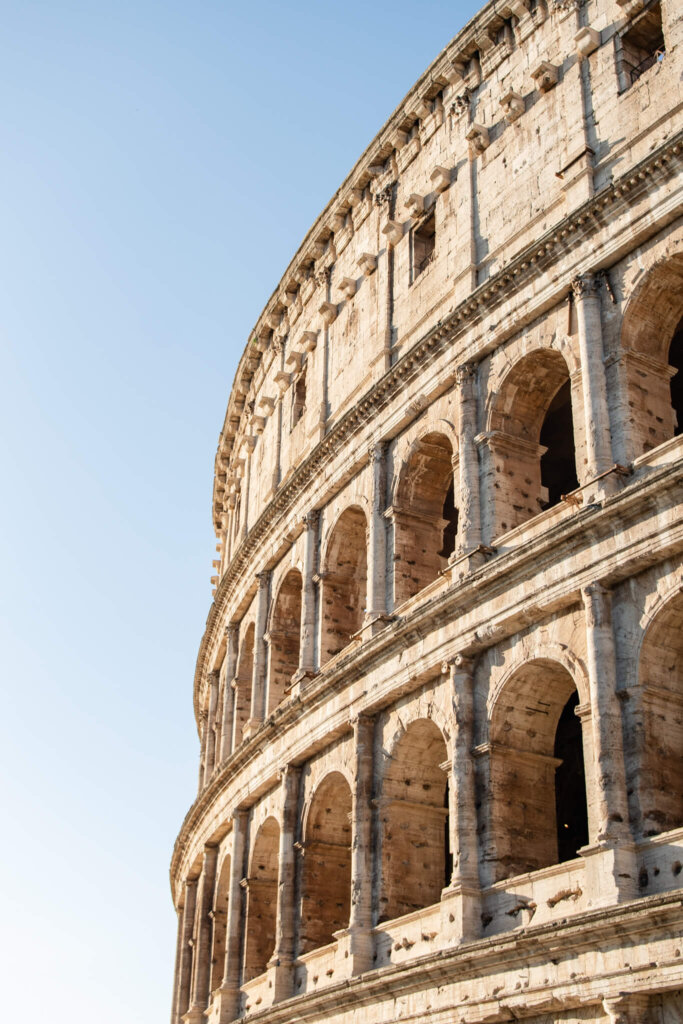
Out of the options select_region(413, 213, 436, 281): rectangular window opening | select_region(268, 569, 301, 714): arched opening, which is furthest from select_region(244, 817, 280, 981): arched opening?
select_region(413, 213, 436, 281): rectangular window opening

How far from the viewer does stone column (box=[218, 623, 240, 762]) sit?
2483cm

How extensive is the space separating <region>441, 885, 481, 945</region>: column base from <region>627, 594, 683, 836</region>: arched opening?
8.20 feet

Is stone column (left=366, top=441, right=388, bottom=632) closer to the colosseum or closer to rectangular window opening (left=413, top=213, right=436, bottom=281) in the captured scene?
the colosseum

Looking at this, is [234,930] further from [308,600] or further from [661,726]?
[661,726]

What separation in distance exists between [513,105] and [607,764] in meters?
9.94

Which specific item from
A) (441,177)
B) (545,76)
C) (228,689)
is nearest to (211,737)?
(228,689)

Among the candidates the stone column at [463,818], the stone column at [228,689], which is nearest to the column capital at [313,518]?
the stone column at [228,689]

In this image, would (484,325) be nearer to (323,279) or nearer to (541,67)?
(541,67)

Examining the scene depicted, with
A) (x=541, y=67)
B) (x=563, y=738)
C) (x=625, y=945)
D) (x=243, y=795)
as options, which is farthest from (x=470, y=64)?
(x=625, y=945)

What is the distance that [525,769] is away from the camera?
15.2 meters

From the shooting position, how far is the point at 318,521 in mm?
21266

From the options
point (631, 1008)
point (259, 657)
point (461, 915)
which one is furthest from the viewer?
point (259, 657)

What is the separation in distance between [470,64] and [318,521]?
749 centimetres

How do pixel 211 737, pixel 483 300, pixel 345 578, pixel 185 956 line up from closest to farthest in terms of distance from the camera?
pixel 483 300
pixel 345 578
pixel 185 956
pixel 211 737
